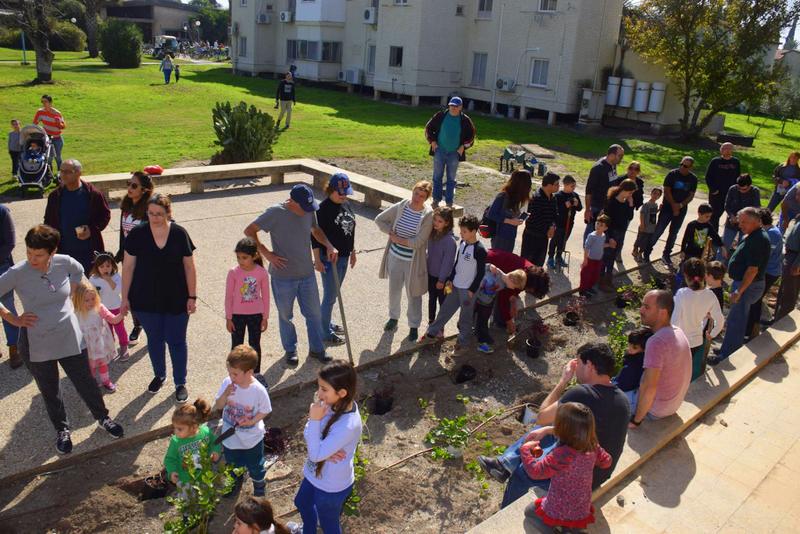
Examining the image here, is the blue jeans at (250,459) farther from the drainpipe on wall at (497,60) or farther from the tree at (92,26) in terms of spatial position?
the tree at (92,26)

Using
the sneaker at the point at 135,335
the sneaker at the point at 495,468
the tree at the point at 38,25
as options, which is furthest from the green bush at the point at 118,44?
the sneaker at the point at 495,468

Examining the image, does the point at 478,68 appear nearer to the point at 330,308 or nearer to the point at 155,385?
the point at 330,308

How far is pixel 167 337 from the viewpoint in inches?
221

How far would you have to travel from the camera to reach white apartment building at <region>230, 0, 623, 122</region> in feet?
86.4

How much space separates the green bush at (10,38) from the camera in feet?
150

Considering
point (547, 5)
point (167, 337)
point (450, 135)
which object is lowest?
point (167, 337)

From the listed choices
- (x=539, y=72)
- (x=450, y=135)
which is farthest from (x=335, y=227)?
(x=539, y=72)

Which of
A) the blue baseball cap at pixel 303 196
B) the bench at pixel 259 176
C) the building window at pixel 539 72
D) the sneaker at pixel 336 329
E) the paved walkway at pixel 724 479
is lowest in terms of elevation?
the paved walkway at pixel 724 479

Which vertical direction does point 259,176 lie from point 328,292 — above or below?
above

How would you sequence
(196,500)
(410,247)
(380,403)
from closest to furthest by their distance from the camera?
1. (196,500)
2. (380,403)
3. (410,247)

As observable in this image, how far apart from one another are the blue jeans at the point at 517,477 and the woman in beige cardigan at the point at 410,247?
276 cm

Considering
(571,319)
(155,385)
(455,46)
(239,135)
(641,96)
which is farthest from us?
(455,46)

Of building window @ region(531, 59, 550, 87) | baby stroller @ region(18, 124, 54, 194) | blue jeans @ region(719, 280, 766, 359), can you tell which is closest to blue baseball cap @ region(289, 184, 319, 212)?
blue jeans @ region(719, 280, 766, 359)

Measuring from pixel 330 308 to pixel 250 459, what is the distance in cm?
265
